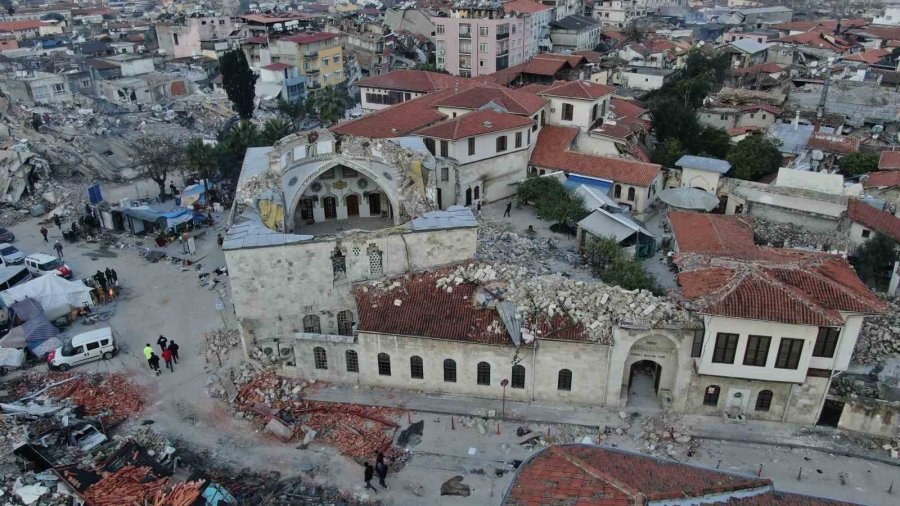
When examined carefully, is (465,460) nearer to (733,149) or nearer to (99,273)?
(99,273)

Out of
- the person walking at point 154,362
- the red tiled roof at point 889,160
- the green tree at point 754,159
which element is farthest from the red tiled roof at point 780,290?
the person walking at point 154,362

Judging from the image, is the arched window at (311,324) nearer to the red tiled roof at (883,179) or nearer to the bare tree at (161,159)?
the bare tree at (161,159)

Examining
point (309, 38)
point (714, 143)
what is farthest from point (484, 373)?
point (309, 38)

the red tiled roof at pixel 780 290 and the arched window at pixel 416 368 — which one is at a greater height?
the red tiled roof at pixel 780 290

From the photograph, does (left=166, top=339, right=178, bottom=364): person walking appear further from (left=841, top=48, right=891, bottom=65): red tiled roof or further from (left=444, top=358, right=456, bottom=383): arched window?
(left=841, top=48, right=891, bottom=65): red tiled roof

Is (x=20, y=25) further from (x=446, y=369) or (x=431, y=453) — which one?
(x=431, y=453)

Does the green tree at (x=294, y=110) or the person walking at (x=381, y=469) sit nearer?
the person walking at (x=381, y=469)

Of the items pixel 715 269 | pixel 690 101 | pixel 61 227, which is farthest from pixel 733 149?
pixel 61 227
